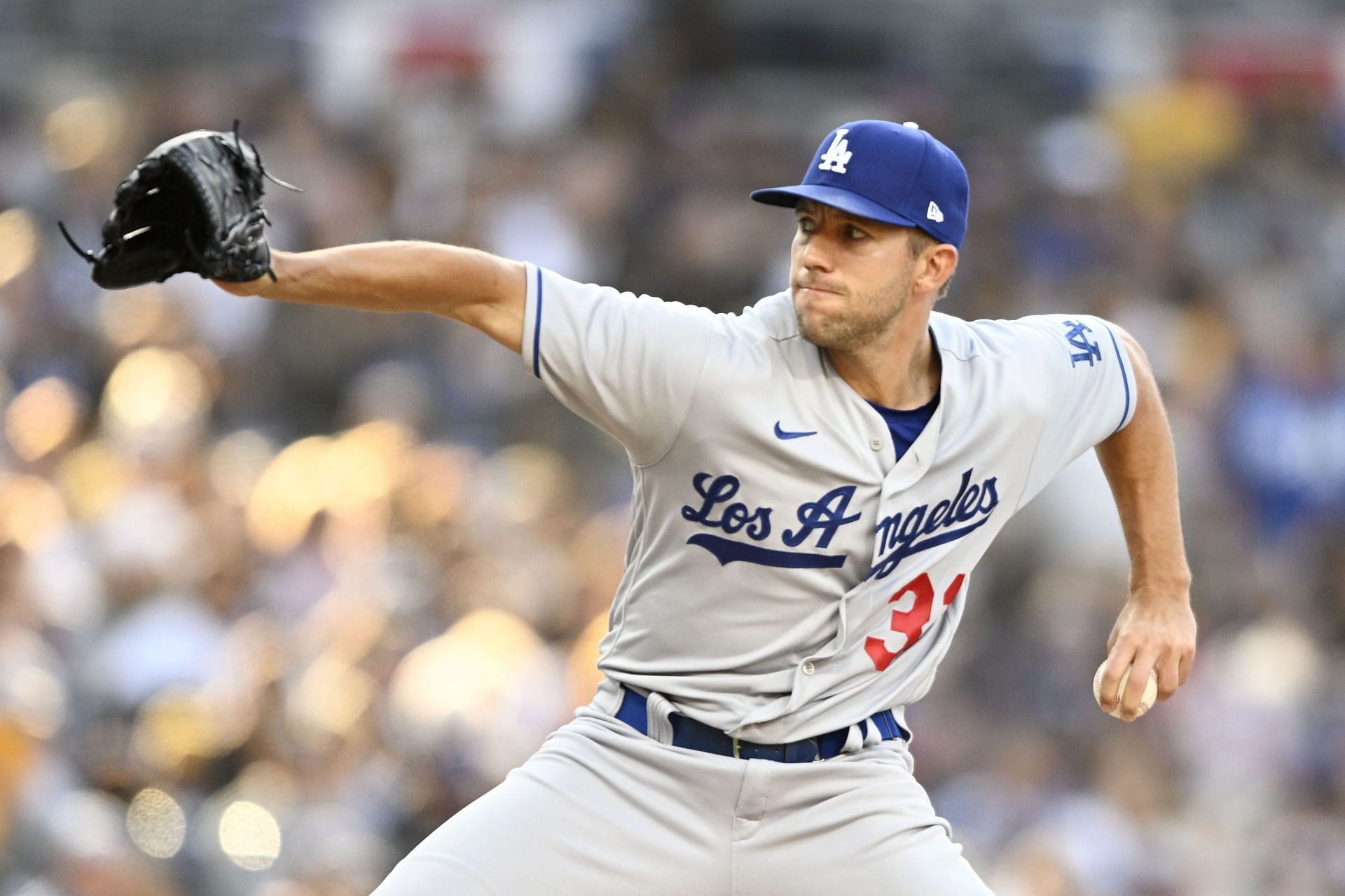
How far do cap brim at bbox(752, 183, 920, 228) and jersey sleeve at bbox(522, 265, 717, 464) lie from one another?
1.09 feet

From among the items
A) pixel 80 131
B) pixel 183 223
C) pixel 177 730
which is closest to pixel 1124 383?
pixel 183 223

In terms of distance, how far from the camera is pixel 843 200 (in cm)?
360

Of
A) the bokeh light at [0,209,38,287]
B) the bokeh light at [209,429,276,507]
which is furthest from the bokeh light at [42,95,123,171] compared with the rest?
the bokeh light at [209,429,276,507]

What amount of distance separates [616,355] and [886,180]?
653 mm

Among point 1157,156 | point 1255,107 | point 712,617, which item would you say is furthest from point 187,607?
point 1255,107

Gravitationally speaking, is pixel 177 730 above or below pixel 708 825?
below

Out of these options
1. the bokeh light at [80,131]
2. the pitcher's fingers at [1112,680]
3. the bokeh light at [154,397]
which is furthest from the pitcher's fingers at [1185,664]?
the bokeh light at [80,131]

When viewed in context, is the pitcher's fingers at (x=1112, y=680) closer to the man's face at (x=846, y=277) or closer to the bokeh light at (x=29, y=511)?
the man's face at (x=846, y=277)

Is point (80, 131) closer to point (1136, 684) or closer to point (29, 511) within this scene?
point (29, 511)

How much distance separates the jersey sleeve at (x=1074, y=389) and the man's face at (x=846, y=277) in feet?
1.32

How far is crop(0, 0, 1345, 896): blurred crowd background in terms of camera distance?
20.4 feet

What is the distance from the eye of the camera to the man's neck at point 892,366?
3.73m

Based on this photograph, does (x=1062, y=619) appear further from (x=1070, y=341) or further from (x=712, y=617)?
(x=712, y=617)

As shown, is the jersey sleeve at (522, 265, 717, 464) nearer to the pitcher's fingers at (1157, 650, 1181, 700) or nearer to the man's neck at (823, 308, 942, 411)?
the man's neck at (823, 308, 942, 411)
